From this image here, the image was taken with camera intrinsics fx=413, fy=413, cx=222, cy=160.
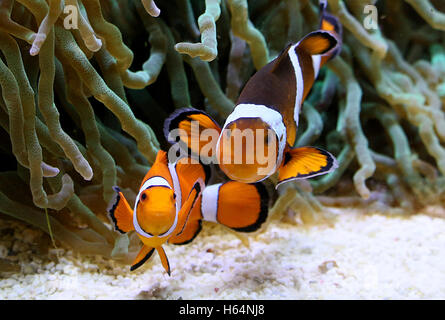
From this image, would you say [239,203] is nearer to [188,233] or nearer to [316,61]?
[188,233]

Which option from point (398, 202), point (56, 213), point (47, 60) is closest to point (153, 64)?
point (47, 60)

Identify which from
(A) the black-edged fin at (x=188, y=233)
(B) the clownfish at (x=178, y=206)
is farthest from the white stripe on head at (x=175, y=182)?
(A) the black-edged fin at (x=188, y=233)

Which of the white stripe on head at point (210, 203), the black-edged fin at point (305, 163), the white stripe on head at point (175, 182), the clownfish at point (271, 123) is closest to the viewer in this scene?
the clownfish at point (271, 123)

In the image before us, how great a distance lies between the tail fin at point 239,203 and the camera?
123cm

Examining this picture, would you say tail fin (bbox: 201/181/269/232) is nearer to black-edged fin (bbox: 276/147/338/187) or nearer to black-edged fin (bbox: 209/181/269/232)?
black-edged fin (bbox: 209/181/269/232)

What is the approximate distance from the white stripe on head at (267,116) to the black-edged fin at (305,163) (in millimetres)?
42

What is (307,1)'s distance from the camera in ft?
5.21

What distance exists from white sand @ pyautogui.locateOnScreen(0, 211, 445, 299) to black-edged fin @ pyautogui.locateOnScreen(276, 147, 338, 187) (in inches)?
14.4

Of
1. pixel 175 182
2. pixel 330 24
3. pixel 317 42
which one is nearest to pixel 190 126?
pixel 175 182

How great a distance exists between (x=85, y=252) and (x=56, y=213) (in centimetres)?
16

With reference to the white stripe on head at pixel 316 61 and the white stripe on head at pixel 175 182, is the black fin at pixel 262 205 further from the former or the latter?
the white stripe on head at pixel 316 61

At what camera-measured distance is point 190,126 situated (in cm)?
109

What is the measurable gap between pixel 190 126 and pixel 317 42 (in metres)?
0.44
